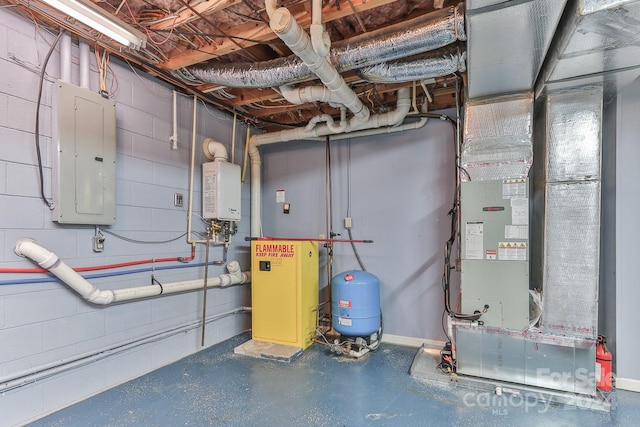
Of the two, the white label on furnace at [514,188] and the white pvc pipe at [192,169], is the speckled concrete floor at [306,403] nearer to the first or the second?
the white pvc pipe at [192,169]

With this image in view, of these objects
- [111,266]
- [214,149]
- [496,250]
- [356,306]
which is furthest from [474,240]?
[111,266]

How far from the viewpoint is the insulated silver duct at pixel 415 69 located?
8.12ft

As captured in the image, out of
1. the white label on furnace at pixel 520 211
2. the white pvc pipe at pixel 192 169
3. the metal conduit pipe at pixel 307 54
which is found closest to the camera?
the metal conduit pipe at pixel 307 54

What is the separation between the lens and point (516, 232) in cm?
260

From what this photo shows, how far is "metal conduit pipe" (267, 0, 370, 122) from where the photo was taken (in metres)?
1.81

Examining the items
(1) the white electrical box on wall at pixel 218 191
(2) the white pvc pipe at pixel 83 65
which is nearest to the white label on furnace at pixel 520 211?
(1) the white electrical box on wall at pixel 218 191

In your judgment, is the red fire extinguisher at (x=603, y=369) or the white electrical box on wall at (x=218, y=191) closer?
the red fire extinguisher at (x=603, y=369)

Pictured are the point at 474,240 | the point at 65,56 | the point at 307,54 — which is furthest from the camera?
the point at 474,240

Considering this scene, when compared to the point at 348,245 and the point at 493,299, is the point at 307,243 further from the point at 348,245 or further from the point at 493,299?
the point at 493,299

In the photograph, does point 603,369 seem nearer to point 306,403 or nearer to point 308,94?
point 306,403

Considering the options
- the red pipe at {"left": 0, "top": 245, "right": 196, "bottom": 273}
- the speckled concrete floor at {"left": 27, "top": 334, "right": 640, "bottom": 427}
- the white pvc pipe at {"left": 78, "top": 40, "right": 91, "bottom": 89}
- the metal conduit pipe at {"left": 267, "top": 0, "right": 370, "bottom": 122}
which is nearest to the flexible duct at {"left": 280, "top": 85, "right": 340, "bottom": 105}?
the metal conduit pipe at {"left": 267, "top": 0, "right": 370, "bottom": 122}

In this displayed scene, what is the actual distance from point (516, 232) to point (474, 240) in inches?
12.2

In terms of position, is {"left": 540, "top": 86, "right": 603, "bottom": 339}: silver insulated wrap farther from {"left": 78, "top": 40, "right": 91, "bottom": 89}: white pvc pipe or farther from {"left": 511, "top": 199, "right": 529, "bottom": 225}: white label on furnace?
{"left": 78, "top": 40, "right": 91, "bottom": 89}: white pvc pipe

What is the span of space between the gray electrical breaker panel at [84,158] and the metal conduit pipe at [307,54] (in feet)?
5.39
